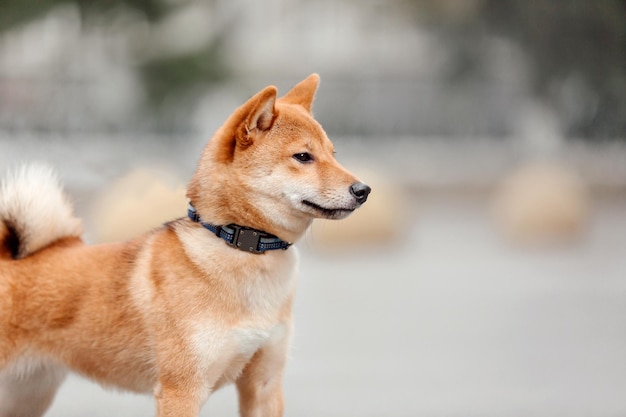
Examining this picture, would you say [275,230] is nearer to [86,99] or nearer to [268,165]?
[268,165]

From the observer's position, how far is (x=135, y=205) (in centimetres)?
745

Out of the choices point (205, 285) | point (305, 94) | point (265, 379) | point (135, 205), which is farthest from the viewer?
point (135, 205)

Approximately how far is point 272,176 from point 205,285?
46 centimetres

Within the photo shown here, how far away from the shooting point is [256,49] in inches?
767

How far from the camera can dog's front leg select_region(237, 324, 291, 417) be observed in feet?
10.7

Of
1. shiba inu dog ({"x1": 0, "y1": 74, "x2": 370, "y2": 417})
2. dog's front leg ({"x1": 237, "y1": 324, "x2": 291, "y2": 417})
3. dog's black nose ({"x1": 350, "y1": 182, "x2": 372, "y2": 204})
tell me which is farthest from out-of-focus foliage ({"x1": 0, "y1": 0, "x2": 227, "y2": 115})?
dog's black nose ({"x1": 350, "y1": 182, "x2": 372, "y2": 204})

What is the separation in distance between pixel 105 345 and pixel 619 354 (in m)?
3.87

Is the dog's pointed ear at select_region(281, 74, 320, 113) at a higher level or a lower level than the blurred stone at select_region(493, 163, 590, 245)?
→ lower

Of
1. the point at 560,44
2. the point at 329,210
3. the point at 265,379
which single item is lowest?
the point at 265,379

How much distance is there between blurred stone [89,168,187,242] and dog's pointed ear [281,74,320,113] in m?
1.77

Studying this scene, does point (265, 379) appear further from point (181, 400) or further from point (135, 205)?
point (135, 205)

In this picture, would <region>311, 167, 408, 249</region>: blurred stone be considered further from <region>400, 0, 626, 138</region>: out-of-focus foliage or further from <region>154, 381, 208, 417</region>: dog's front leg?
<region>400, 0, 626, 138</region>: out-of-focus foliage

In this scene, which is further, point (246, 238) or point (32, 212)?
point (32, 212)

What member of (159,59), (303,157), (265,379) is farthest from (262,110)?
(159,59)
